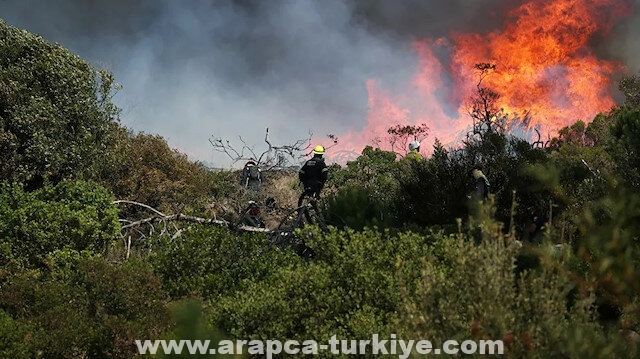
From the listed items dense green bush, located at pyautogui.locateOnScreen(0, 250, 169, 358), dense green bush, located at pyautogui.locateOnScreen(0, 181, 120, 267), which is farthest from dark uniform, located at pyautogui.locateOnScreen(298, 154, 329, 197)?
dense green bush, located at pyautogui.locateOnScreen(0, 250, 169, 358)

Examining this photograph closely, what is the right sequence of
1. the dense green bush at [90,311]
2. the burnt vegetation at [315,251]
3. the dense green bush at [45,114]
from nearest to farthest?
the burnt vegetation at [315,251]
the dense green bush at [90,311]
the dense green bush at [45,114]

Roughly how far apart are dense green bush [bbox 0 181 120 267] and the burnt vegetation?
0.03 meters

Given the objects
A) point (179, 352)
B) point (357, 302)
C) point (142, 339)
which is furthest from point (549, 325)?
point (142, 339)

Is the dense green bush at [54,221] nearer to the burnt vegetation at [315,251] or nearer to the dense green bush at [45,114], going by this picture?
the burnt vegetation at [315,251]

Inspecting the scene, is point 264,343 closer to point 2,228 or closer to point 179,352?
point 179,352

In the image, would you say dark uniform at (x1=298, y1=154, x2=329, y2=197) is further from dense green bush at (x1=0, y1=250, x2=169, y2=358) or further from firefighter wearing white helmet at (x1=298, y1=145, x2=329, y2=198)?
dense green bush at (x1=0, y1=250, x2=169, y2=358)

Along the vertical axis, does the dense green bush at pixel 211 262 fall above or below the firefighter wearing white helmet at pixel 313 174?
below

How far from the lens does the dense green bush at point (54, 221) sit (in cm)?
938

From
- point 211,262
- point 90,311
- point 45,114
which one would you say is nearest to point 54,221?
point 211,262

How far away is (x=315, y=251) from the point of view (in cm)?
707

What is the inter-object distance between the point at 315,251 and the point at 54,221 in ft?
17.0

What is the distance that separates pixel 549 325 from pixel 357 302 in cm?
279

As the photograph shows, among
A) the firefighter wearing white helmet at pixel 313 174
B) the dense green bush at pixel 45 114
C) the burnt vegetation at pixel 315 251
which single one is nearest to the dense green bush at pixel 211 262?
the burnt vegetation at pixel 315 251

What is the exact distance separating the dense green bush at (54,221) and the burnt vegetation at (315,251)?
0.03 m
